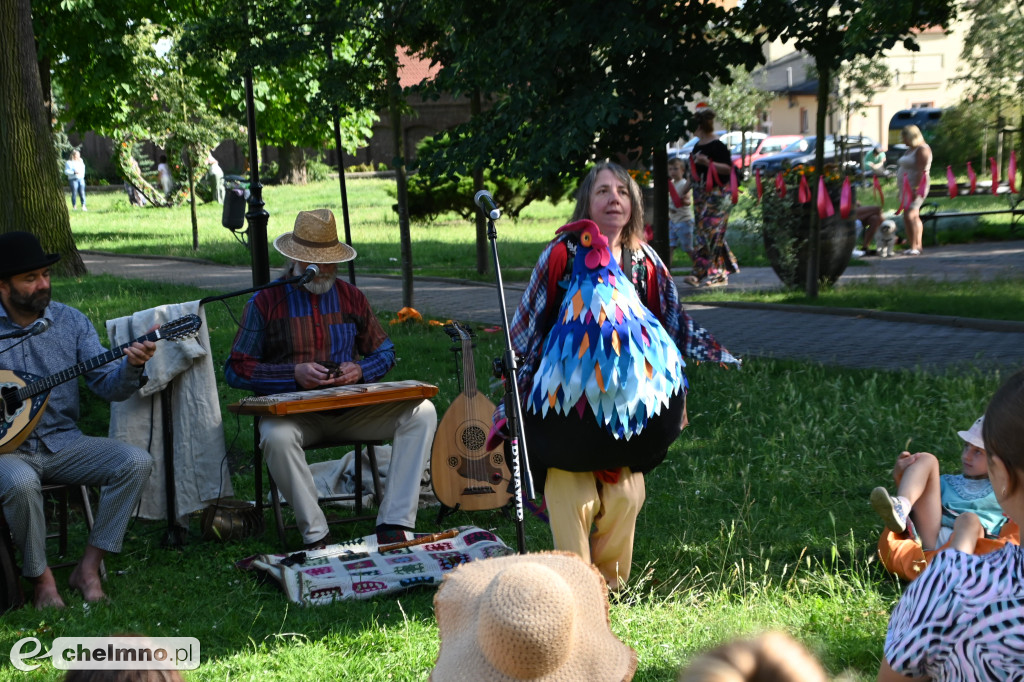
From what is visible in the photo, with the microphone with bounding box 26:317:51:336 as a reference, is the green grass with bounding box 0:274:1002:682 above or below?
below

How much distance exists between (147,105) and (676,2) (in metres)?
12.0

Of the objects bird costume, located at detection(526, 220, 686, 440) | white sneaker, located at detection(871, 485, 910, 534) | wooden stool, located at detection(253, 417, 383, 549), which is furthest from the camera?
wooden stool, located at detection(253, 417, 383, 549)

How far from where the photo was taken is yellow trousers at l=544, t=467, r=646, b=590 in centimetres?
451

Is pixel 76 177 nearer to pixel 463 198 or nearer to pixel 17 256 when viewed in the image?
pixel 463 198

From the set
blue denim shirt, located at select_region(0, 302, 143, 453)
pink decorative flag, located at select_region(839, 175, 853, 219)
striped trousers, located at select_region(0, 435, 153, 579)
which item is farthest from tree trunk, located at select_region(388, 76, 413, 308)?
striped trousers, located at select_region(0, 435, 153, 579)

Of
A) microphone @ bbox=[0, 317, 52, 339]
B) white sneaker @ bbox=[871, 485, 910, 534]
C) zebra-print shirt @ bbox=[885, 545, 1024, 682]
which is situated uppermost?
microphone @ bbox=[0, 317, 52, 339]

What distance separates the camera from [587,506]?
451cm

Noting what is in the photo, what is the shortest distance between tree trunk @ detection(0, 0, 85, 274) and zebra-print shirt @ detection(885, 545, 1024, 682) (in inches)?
446

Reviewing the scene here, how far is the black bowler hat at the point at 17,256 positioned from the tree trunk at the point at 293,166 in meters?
34.5

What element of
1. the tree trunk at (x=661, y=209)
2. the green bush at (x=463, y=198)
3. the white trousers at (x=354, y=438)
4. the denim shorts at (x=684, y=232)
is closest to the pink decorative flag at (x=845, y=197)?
the tree trunk at (x=661, y=209)

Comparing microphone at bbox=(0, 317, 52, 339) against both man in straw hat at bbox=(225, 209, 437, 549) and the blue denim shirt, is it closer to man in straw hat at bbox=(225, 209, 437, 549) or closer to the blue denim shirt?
the blue denim shirt

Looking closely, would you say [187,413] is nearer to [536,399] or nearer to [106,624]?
[106,624]

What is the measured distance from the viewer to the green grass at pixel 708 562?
14.0 ft

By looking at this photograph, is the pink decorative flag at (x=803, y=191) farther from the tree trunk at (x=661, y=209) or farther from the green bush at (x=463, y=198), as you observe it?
the green bush at (x=463, y=198)
